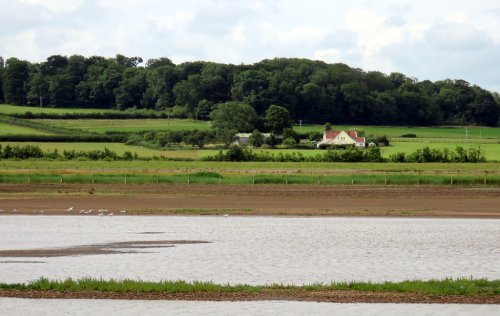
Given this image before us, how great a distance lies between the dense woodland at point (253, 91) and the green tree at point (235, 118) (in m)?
15.9

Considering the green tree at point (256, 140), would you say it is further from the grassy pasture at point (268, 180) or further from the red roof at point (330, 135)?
the grassy pasture at point (268, 180)

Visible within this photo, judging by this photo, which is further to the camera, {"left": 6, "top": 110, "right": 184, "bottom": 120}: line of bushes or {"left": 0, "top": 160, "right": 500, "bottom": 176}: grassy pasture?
{"left": 6, "top": 110, "right": 184, "bottom": 120}: line of bushes

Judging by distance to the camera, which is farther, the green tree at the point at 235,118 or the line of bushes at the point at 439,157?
the green tree at the point at 235,118

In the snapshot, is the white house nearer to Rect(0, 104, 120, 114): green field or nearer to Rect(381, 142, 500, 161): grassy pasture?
Rect(381, 142, 500, 161): grassy pasture

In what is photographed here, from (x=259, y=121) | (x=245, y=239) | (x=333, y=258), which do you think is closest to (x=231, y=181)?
(x=245, y=239)

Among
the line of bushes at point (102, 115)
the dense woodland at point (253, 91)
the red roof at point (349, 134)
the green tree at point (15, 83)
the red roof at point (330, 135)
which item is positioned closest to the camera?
the red roof at point (349, 134)

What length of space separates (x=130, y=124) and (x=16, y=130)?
2177cm

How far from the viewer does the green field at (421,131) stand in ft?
436

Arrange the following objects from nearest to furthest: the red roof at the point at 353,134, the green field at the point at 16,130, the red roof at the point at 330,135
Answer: the green field at the point at 16,130 → the red roof at the point at 330,135 → the red roof at the point at 353,134

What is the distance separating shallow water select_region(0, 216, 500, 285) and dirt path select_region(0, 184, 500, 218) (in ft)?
11.4

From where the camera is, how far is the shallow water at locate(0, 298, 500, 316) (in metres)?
18.3

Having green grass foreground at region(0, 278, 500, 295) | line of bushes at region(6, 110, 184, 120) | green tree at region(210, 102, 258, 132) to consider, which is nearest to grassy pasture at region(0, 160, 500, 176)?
green tree at region(210, 102, 258, 132)

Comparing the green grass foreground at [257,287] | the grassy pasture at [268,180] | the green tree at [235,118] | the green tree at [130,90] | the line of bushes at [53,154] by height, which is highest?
the green tree at [130,90]

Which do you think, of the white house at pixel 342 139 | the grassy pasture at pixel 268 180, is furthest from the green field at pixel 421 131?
the grassy pasture at pixel 268 180
